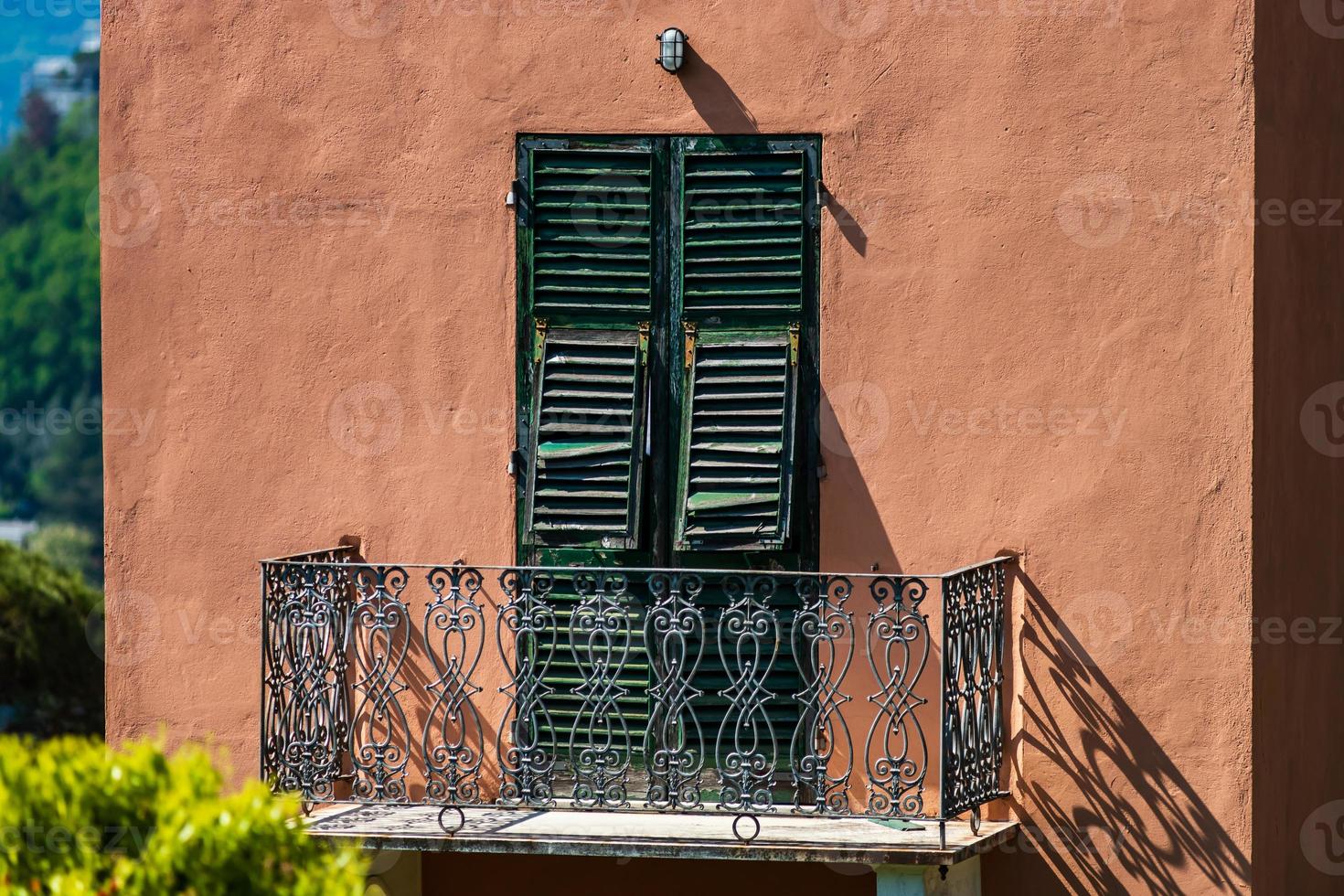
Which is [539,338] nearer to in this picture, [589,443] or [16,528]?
[589,443]

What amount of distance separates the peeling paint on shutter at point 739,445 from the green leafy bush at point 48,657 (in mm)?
8768

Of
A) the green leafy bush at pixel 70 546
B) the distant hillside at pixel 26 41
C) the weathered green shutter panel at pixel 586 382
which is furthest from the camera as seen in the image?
the distant hillside at pixel 26 41

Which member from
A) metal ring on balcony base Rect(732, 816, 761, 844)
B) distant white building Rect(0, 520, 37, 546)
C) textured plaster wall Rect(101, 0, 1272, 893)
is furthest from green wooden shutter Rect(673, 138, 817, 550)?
distant white building Rect(0, 520, 37, 546)

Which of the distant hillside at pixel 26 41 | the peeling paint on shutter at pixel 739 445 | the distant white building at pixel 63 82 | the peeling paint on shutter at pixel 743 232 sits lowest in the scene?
the peeling paint on shutter at pixel 739 445

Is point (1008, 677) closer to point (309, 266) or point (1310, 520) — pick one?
point (1310, 520)

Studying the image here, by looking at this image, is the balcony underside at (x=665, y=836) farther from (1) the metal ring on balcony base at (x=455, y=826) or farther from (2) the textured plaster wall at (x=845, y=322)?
(2) the textured plaster wall at (x=845, y=322)

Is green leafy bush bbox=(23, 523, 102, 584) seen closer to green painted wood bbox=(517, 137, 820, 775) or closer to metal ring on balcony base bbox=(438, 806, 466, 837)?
green painted wood bbox=(517, 137, 820, 775)

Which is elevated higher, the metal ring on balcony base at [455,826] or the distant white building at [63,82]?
the distant white building at [63,82]

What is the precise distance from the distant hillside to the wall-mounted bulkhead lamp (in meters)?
47.2

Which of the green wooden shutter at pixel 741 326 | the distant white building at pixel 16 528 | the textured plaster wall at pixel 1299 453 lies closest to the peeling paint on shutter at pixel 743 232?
the green wooden shutter at pixel 741 326

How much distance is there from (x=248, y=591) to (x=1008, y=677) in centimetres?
362

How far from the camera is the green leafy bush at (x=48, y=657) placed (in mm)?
15219

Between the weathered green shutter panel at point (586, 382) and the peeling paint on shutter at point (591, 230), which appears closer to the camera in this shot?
the weathered green shutter panel at point (586, 382)

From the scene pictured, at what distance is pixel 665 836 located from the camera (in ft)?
24.3
